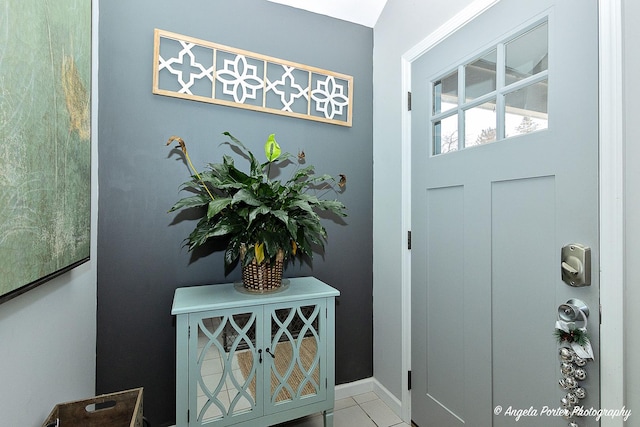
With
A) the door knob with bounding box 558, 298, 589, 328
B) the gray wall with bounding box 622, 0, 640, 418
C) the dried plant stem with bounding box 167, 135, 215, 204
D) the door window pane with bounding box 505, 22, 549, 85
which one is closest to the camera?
the gray wall with bounding box 622, 0, 640, 418

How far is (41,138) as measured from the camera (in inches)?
29.3

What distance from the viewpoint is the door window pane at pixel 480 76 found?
1.28 meters

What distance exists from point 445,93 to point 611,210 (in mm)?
889

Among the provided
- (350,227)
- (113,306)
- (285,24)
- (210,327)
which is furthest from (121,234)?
(285,24)

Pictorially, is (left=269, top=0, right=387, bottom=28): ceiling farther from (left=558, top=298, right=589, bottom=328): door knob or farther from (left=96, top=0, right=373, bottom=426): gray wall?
(left=558, top=298, right=589, bottom=328): door knob

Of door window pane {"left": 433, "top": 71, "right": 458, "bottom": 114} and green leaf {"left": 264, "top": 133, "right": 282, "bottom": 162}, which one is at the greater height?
door window pane {"left": 433, "top": 71, "right": 458, "bottom": 114}

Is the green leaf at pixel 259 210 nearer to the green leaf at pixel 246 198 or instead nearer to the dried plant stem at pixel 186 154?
the green leaf at pixel 246 198

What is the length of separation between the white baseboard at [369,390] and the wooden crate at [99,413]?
47.8 inches

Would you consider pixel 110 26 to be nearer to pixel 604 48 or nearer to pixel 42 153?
pixel 42 153

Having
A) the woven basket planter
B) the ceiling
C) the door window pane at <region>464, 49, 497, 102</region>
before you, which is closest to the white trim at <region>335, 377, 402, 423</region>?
the woven basket planter

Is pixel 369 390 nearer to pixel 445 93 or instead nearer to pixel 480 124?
pixel 480 124

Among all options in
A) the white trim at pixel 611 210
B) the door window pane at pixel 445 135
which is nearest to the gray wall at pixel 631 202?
the white trim at pixel 611 210

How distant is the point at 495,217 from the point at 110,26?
1.97 m

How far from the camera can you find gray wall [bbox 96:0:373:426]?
144 cm
